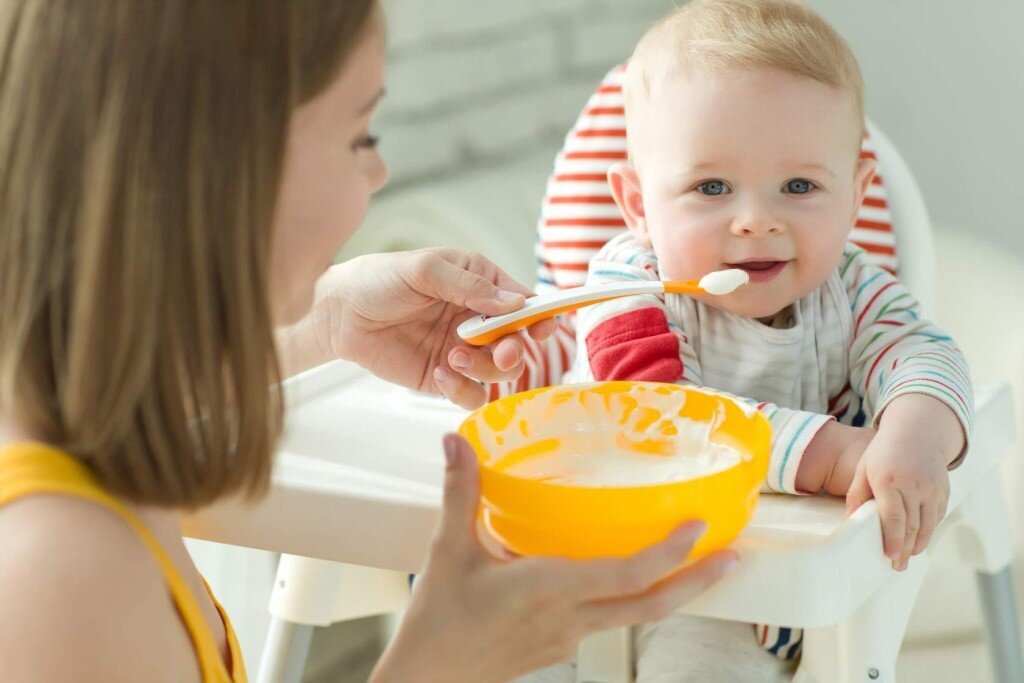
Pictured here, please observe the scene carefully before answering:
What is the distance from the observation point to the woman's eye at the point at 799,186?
90cm

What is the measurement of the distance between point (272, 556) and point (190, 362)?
2.85 ft

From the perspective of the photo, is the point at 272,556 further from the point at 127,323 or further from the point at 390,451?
the point at 127,323

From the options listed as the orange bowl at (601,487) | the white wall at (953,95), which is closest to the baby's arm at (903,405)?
the orange bowl at (601,487)

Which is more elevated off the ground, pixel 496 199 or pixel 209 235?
pixel 209 235

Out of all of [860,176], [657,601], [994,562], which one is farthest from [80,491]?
[994,562]

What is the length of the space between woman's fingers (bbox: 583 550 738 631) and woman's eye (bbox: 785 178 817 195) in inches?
14.4

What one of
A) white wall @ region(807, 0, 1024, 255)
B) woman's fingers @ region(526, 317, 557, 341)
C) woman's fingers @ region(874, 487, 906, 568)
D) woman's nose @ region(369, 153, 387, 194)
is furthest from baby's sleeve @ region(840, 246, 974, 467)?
white wall @ region(807, 0, 1024, 255)

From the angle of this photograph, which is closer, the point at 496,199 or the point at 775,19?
the point at 775,19

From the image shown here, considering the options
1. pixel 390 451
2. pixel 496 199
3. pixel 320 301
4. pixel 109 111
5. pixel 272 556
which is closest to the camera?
pixel 109 111

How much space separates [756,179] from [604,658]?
379 mm

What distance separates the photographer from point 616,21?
1.83 metres

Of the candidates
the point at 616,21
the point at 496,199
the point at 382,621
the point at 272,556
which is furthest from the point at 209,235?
the point at 616,21

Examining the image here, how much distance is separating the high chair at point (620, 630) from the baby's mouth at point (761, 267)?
7.0 inches

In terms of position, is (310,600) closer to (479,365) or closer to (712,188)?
(479,365)
